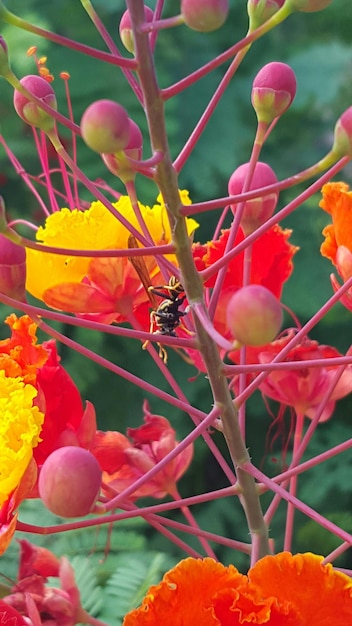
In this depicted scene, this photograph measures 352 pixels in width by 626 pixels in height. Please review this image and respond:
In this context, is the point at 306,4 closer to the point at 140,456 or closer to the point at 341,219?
the point at 341,219

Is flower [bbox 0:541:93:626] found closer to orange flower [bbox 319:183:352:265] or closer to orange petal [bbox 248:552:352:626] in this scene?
orange petal [bbox 248:552:352:626]

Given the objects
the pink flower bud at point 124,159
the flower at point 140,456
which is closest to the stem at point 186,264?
the pink flower bud at point 124,159

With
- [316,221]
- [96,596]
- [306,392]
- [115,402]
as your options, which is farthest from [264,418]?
[306,392]

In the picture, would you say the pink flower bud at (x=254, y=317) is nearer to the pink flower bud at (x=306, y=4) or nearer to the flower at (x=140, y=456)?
the pink flower bud at (x=306, y=4)

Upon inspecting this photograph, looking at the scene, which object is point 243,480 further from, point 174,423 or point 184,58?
point 184,58

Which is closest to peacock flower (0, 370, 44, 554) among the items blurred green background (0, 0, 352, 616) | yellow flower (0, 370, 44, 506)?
yellow flower (0, 370, 44, 506)

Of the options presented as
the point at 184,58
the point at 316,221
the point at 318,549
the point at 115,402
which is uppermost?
the point at 184,58
